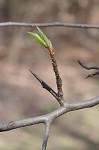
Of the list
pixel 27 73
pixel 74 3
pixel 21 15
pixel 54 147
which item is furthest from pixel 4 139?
pixel 74 3

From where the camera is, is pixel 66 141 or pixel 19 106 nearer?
pixel 66 141

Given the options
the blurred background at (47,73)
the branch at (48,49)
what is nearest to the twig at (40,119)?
the branch at (48,49)

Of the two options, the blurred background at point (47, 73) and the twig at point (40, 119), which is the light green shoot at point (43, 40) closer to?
the twig at point (40, 119)

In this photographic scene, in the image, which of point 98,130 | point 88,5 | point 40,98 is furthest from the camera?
point 88,5

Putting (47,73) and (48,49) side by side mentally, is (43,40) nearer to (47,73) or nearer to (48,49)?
(48,49)

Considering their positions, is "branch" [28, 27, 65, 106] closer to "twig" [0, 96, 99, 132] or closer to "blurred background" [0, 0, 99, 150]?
"twig" [0, 96, 99, 132]

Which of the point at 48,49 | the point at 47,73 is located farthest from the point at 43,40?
the point at 47,73

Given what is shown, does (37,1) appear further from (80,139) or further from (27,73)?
(80,139)

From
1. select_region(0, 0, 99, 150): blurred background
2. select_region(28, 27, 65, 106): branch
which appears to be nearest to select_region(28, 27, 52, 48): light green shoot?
select_region(28, 27, 65, 106): branch

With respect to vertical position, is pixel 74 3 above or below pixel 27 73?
above
